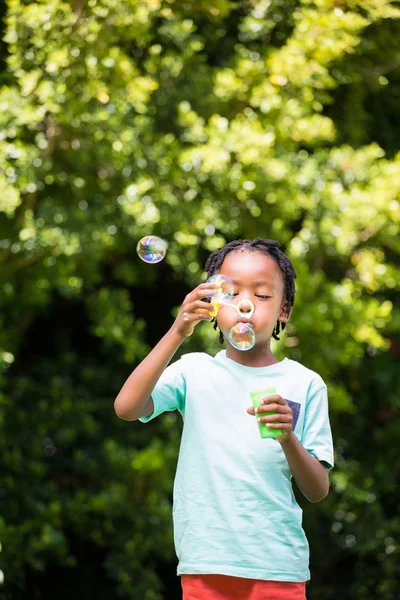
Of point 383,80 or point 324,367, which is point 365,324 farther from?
point 383,80

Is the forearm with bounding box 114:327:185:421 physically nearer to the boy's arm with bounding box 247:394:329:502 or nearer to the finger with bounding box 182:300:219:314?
the finger with bounding box 182:300:219:314

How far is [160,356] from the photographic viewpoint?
1884mm

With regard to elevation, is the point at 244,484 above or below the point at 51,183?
above

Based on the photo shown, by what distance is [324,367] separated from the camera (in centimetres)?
444

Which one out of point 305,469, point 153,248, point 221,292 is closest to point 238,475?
point 305,469

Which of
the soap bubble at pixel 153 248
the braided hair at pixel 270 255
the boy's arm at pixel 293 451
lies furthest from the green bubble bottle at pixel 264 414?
the soap bubble at pixel 153 248

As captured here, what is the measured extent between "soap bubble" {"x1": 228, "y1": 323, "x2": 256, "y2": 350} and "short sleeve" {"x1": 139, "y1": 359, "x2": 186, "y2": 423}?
0.16 meters

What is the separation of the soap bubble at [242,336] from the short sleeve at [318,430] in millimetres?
184

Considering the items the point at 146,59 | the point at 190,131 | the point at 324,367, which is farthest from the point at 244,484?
the point at 146,59

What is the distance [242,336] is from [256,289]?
13 centimetres

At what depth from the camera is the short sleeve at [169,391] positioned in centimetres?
201

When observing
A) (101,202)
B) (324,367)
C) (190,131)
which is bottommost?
(324,367)

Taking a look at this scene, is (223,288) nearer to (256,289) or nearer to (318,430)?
(256,289)

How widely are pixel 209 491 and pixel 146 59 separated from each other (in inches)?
130
